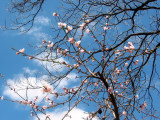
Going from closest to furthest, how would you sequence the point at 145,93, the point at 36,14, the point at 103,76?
the point at 103,76 < the point at 145,93 < the point at 36,14

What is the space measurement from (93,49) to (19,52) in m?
1.99

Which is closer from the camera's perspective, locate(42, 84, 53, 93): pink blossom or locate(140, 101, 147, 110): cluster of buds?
locate(42, 84, 53, 93): pink blossom

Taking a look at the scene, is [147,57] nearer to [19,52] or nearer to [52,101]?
[52,101]


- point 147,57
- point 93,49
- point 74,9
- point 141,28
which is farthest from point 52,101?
point 141,28

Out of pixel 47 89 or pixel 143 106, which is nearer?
pixel 47 89

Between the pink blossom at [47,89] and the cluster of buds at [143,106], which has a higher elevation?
the cluster of buds at [143,106]

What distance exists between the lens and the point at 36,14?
17.1 ft

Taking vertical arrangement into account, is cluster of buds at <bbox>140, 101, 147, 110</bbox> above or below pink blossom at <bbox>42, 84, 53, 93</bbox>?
above

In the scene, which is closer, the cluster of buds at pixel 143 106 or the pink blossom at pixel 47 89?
the pink blossom at pixel 47 89

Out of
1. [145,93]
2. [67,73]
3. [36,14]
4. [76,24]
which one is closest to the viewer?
[67,73]

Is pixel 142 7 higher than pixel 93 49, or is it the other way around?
pixel 142 7

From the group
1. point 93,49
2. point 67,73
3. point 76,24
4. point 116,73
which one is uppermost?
point 76,24

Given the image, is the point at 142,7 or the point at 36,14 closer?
the point at 142,7

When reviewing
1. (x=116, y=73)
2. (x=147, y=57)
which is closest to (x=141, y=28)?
(x=147, y=57)
